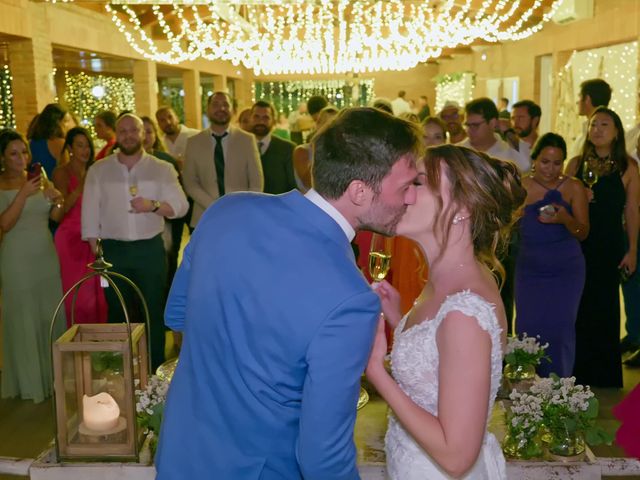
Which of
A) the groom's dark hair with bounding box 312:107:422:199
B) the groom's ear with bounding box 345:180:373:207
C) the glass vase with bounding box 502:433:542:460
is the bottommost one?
the glass vase with bounding box 502:433:542:460

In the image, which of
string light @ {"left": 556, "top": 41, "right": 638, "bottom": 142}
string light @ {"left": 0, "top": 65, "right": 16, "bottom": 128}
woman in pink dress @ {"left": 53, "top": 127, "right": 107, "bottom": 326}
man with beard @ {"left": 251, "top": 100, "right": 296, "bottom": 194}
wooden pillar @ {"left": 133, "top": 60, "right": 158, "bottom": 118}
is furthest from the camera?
wooden pillar @ {"left": 133, "top": 60, "right": 158, "bottom": 118}

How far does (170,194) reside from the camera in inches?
168

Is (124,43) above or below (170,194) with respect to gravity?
above

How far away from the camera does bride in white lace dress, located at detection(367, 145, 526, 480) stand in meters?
1.46

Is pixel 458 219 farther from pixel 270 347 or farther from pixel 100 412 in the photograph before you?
pixel 100 412

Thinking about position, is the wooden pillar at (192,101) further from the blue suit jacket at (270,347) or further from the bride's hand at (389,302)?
the blue suit jacket at (270,347)

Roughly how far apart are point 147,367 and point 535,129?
13.8ft

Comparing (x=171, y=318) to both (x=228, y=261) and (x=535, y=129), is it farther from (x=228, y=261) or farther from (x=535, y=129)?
(x=535, y=129)

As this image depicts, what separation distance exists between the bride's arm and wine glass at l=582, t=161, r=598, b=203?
2.91 meters

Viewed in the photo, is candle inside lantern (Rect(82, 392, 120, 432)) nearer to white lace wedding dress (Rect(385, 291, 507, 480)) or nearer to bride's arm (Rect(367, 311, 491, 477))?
white lace wedding dress (Rect(385, 291, 507, 480))

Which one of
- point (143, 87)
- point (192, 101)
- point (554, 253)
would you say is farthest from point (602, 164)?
point (192, 101)

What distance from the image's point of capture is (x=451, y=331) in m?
1.50

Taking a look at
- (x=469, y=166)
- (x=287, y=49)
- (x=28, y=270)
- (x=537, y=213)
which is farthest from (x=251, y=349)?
(x=287, y=49)

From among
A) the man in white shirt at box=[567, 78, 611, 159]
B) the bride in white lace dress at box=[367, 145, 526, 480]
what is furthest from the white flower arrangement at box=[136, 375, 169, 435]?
the man in white shirt at box=[567, 78, 611, 159]
